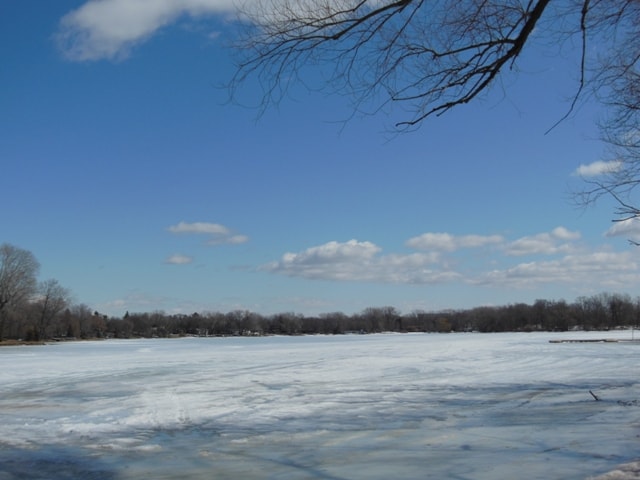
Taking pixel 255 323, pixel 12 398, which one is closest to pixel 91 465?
pixel 12 398

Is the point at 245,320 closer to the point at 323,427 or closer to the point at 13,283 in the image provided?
the point at 13,283

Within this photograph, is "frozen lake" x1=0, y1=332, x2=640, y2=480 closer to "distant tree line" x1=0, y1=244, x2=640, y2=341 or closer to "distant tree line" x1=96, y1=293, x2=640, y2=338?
"distant tree line" x1=0, y1=244, x2=640, y2=341

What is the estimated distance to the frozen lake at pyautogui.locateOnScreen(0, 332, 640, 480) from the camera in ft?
21.6

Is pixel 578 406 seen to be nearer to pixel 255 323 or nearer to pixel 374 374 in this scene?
pixel 374 374

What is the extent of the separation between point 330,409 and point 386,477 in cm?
521

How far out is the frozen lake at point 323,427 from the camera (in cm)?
658

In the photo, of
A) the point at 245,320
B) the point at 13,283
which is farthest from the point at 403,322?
the point at 13,283

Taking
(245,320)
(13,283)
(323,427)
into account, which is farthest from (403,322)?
(323,427)

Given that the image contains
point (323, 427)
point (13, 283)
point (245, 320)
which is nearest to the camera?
point (323, 427)

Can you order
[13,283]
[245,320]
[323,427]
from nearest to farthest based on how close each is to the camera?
[323,427] → [13,283] → [245,320]

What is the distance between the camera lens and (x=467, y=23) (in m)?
4.00

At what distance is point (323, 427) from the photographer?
30.5 ft

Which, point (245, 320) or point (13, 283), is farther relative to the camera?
point (245, 320)

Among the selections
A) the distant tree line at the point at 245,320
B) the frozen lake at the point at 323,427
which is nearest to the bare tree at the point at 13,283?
the distant tree line at the point at 245,320
